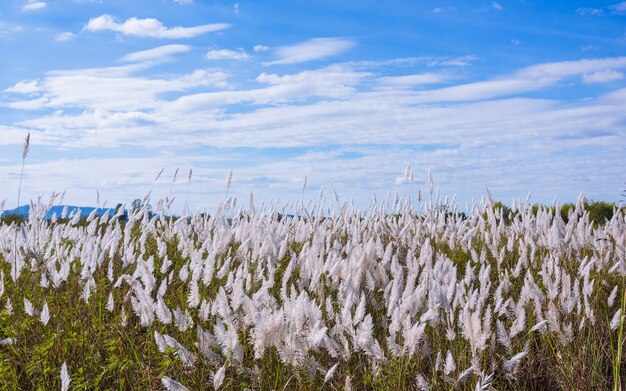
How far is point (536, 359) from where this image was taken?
3.62 metres

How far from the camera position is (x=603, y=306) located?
14.8 feet

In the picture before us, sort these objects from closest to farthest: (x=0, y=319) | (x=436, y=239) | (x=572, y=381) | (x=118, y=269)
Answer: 1. (x=572, y=381)
2. (x=0, y=319)
3. (x=118, y=269)
4. (x=436, y=239)

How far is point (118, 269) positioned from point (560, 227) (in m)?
3.89

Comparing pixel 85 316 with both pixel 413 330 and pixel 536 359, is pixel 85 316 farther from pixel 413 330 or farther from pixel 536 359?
pixel 536 359

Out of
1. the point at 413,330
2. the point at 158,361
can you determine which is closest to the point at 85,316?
the point at 158,361

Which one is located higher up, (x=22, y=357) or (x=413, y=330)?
(x=413, y=330)

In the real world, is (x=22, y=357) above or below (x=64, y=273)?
below

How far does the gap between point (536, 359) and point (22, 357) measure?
9.93 ft

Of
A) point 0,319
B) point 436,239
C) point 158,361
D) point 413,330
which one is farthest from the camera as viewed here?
point 436,239

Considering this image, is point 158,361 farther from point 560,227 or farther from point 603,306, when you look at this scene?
point 560,227

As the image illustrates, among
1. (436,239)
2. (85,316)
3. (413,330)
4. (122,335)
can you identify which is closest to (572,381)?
(413,330)

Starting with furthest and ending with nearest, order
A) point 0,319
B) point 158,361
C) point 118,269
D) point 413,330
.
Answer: point 118,269
point 0,319
point 158,361
point 413,330

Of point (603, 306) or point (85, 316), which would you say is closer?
point (85, 316)

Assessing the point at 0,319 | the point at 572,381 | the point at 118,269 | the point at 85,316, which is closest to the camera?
the point at 572,381
